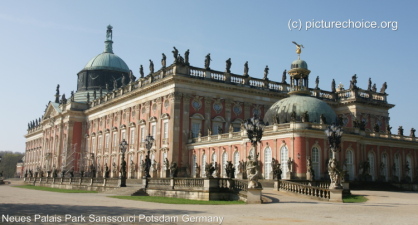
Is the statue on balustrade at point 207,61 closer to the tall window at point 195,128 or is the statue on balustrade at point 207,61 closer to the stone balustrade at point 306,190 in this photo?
the tall window at point 195,128

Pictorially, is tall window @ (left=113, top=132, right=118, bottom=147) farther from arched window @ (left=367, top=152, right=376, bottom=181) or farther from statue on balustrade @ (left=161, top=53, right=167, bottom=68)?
arched window @ (left=367, top=152, right=376, bottom=181)

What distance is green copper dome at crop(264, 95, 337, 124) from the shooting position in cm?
4404

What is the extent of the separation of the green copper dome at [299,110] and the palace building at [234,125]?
10 cm

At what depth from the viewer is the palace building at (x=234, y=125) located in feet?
134

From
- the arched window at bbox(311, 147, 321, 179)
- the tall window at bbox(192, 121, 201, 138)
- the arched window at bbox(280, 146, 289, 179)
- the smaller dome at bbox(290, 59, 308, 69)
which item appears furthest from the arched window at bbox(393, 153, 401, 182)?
the tall window at bbox(192, 121, 201, 138)

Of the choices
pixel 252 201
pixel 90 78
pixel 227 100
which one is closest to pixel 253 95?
pixel 227 100

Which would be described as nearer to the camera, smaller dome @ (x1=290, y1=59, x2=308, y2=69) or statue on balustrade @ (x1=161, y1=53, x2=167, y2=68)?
smaller dome @ (x1=290, y1=59, x2=308, y2=69)

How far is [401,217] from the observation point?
17.8m

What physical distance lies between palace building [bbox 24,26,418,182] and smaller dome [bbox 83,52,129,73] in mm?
11028

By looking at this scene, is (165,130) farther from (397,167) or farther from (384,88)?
(384,88)

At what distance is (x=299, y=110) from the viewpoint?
44.0 meters

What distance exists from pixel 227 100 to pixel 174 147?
29.3ft

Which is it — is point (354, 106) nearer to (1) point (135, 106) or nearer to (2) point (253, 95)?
(2) point (253, 95)

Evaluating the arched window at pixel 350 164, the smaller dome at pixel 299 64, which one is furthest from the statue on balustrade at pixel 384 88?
the arched window at pixel 350 164
